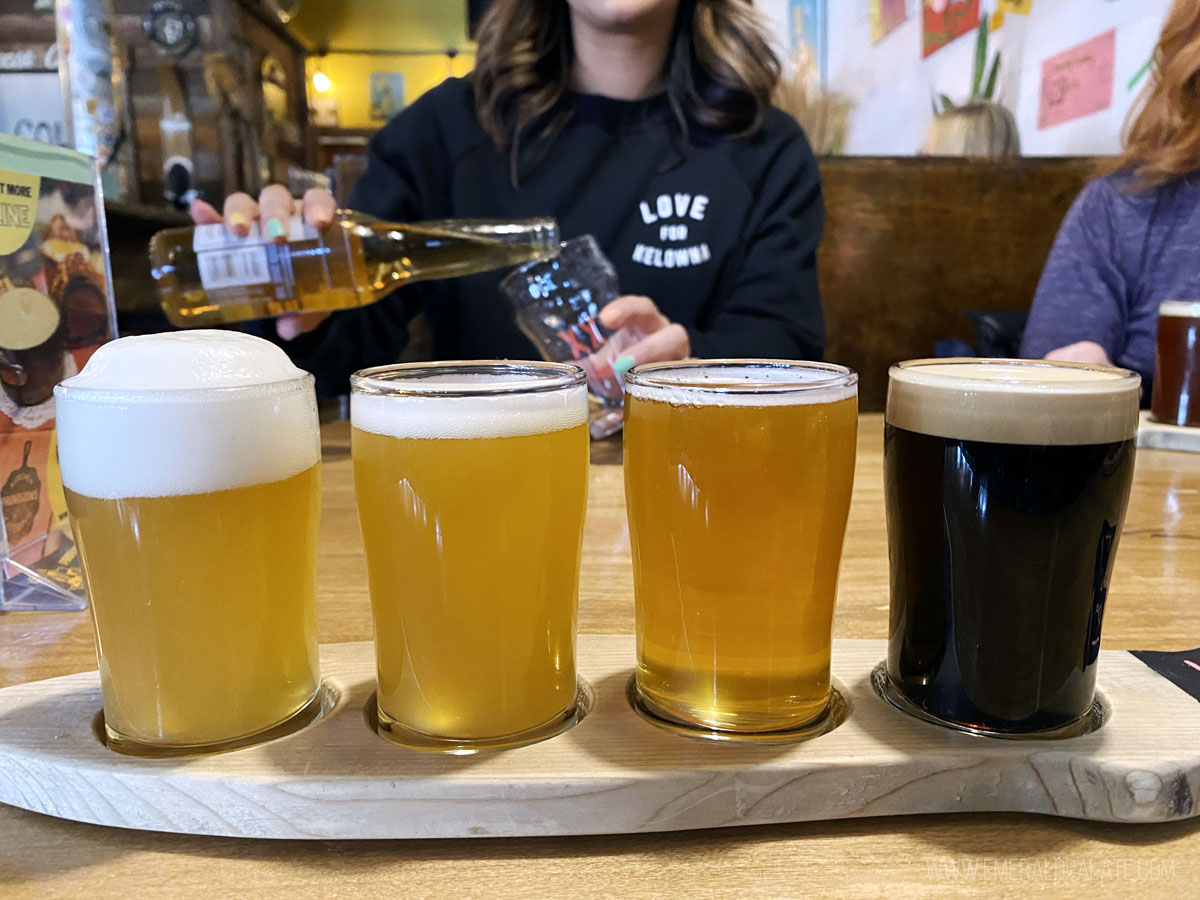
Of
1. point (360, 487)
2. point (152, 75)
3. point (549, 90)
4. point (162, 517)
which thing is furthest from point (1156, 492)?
point (152, 75)

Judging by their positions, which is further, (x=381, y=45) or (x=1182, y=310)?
(x=381, y=45)

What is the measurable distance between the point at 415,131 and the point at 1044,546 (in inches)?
64.9

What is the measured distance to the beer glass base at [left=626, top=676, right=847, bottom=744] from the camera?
0.51 metres

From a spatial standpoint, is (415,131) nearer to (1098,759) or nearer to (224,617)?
(224,617)

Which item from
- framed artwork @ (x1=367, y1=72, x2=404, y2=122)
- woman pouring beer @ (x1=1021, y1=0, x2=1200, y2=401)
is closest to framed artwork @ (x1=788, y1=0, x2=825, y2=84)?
woman pouring beer @ (x1=1021, y1=0, x2=1200, y2=401)

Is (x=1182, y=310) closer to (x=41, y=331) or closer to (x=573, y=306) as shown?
(x=573, y=306)

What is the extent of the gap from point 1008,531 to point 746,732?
20 centimetres

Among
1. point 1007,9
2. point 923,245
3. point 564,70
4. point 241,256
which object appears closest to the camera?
point 241,256

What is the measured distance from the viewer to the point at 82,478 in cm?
49

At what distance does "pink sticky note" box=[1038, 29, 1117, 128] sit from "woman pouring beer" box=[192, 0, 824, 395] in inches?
72.5

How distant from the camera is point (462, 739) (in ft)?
1.70

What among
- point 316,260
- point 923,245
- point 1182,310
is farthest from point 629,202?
point 923,245

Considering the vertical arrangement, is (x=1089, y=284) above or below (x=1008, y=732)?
above

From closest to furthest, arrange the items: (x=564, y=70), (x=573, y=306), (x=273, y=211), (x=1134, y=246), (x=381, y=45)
Answer: (x=273, y=211) < (x=573, y=306) < (x=564, y=70) < (x=1134, y=246) < (x=381, y=45)
